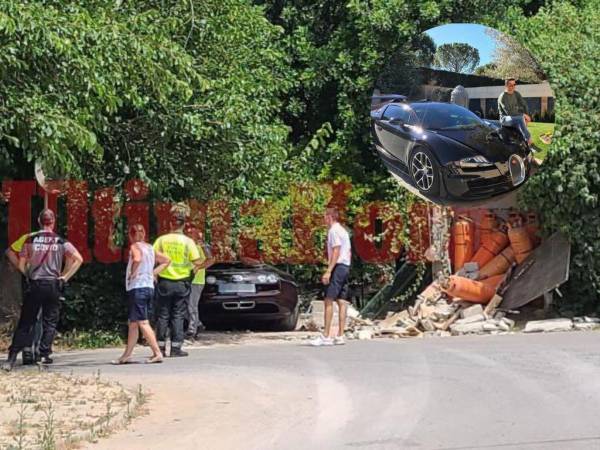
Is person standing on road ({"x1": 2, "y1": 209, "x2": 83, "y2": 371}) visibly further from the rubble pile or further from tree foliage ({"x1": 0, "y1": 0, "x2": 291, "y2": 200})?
the rubble pile

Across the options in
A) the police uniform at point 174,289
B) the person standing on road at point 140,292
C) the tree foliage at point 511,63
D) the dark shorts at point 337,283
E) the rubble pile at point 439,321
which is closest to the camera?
the person standing on road at point 140,292

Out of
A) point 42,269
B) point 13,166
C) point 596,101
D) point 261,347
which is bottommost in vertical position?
point 261,347

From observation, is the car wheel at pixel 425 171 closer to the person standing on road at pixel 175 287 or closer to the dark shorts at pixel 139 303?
the person standing on road at pixel 175 287

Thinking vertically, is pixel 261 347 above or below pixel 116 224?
below

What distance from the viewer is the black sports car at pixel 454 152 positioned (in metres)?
16.0

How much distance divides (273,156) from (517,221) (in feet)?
13.3

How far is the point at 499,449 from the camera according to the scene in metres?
6.98

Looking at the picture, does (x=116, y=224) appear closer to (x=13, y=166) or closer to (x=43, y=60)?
(x=13, y=166)

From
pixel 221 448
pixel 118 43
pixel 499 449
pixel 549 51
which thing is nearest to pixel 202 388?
pixel 221 448

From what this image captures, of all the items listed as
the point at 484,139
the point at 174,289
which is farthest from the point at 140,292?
the point at 484,139

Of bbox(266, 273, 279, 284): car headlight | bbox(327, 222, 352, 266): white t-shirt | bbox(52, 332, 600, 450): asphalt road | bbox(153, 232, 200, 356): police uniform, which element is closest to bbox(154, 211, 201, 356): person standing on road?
bbox(153, 232, 200, 356): police uniform

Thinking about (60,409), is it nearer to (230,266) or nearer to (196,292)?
(196,292)

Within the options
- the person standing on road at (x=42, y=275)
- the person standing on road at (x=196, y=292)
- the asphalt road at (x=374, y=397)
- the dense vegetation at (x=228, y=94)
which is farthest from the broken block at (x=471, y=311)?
the person standing on road at (x=42, y=275)

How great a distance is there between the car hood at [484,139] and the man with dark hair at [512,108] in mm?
231
